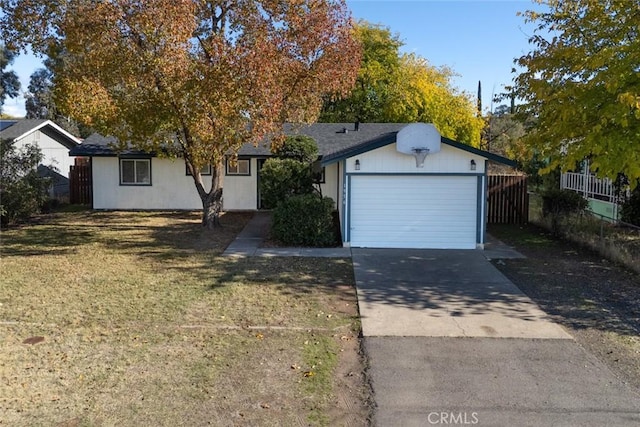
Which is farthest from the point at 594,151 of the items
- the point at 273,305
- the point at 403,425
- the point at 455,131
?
the point at 455,131

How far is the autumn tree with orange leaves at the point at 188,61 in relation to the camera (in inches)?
450

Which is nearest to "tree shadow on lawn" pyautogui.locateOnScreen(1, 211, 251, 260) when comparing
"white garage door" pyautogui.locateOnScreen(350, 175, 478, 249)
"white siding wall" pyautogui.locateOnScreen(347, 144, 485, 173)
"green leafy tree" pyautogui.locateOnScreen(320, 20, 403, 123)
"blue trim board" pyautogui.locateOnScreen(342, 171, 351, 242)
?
"blue trim board" pyautogui.locateOnScreen(342, 171, 351, 242)

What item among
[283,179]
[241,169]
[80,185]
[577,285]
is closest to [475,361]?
[577,285]

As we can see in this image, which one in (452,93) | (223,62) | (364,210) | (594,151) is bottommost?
(364,210)

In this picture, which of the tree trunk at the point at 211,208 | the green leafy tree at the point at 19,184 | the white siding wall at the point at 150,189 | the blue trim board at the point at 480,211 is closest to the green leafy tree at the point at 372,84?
the white siding wall at the point at 150,189

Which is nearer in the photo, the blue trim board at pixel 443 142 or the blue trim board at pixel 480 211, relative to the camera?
the blue trim board at pixel 443 142

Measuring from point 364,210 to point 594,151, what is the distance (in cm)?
522

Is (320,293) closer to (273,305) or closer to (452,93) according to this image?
(273,305)

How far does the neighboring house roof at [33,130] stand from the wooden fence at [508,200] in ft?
62.3

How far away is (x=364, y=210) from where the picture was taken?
40.2 feet

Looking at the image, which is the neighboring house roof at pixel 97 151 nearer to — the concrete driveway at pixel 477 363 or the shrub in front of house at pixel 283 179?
the shrub in front of house at pixel 283 179

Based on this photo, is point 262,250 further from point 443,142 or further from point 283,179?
point 283,179

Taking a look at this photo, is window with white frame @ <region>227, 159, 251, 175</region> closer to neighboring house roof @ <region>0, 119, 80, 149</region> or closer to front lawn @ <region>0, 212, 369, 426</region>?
front lawn @ <region>0, 212, 369, 426</region>

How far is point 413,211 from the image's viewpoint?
40.1 ft
